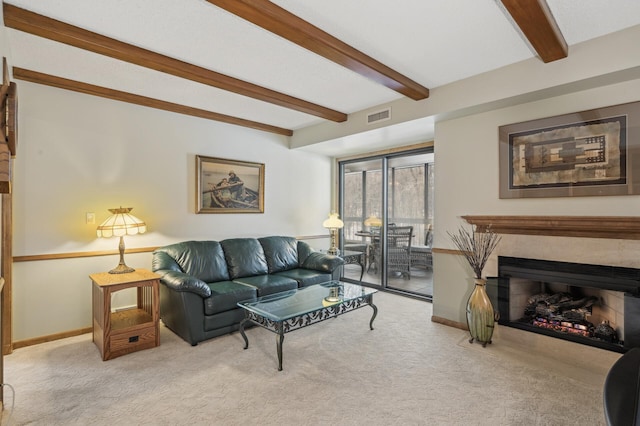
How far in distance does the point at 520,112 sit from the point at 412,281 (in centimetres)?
289

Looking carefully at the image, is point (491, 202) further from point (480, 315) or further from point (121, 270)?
point (121, 270)

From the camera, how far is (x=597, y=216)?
2676mm

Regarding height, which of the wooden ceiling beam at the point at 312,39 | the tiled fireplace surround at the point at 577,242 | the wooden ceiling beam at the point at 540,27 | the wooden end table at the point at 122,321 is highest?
the wooden ceiling beam at the point at 312,39

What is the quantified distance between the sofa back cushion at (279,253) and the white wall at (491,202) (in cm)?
196

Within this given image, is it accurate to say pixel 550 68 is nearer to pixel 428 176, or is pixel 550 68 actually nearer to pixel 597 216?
pixel 597 216

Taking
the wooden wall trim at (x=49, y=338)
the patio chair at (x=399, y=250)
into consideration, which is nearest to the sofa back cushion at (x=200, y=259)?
the wooden wall trim at (x=49, y=338)

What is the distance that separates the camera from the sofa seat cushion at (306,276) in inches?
157

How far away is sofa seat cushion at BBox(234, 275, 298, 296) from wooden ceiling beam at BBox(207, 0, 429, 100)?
7.79ft

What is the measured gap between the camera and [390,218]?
525 cm

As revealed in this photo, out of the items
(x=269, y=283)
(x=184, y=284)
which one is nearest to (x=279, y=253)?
(x=269, y=283)

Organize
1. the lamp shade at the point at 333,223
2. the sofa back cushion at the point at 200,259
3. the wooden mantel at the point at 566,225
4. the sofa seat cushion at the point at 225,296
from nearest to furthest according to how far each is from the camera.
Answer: the wooden mantel at the point at 566,225 < the sofa seat cushion at the point at 225,296 < the sofa back cushion at the point at 200,259 < the lamp shade at the point at 333,223

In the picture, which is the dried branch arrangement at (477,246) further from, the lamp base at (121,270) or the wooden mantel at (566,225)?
the lamp base at (121,270)

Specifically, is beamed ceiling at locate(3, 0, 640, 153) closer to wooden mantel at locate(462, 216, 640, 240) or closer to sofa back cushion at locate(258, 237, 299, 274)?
wooden mantel at locate(462, 216, 640, 240)

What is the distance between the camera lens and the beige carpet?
204 cm
